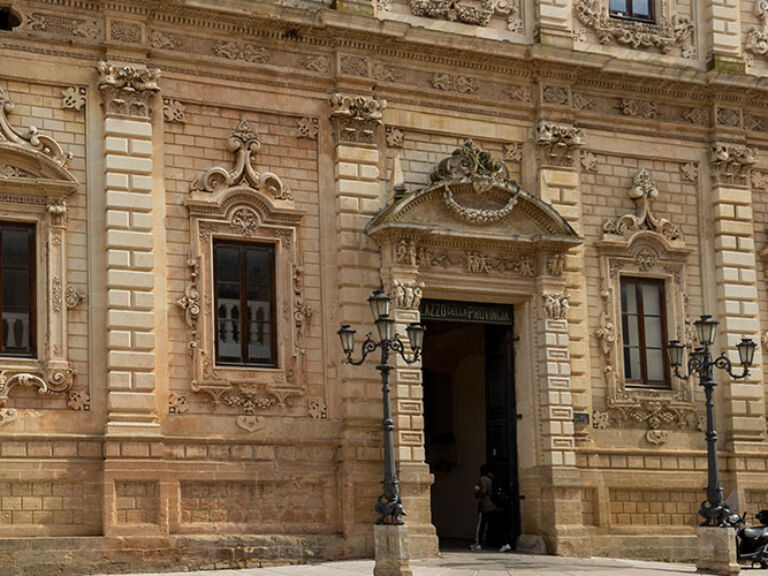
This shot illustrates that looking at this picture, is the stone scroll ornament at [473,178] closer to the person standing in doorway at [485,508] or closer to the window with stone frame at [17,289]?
the person standing in doorway at [485,508]

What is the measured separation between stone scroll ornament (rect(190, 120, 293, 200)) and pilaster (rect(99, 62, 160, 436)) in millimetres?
971

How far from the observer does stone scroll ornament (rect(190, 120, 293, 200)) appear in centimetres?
2262

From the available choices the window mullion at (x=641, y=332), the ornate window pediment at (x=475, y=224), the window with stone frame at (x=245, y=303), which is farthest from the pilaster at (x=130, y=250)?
the window mullion at (x=641, y=332)

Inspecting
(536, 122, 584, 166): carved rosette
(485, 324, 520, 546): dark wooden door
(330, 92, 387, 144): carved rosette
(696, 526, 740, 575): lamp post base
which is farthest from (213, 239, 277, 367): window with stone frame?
(696, 526, 740, 575): lamp post base

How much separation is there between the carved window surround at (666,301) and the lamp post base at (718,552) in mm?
3149

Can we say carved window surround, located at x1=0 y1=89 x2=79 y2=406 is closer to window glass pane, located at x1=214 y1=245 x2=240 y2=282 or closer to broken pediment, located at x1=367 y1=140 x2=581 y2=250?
window glass pane, located at x1=214 y1=245 x2=240 y2=282

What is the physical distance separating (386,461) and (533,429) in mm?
4948

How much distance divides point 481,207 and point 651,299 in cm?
393

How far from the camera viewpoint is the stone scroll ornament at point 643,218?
2580 centimetres

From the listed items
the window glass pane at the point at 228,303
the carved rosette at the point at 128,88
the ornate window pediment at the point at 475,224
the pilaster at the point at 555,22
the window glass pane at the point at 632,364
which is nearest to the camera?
the carved rosette at the point at 128,88

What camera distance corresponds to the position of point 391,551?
20.0 m

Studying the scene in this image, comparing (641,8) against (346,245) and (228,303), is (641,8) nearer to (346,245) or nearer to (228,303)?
(346,245)

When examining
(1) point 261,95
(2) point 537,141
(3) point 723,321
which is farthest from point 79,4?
(3) point 723,321

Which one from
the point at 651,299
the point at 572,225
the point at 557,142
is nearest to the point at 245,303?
the point at 572,225
